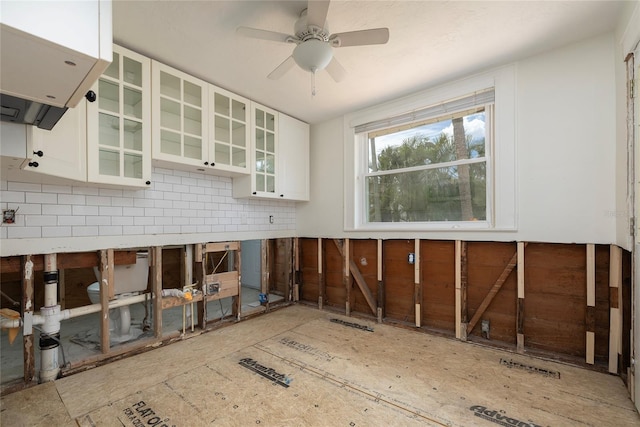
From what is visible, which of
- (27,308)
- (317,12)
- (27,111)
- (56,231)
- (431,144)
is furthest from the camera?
(431,144)

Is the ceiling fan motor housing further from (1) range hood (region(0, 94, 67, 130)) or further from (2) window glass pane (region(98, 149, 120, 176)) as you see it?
(2) window glass pane (region(98, 149, 120, 176))

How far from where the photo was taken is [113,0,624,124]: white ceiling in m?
1.98

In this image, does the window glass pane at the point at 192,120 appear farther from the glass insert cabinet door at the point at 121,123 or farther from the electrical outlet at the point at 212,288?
the electrical outlet at the point at 212,288

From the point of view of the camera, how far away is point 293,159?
4039 millimetres

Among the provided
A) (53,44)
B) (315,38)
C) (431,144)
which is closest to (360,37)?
(315,38)

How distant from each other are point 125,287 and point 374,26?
127 inches

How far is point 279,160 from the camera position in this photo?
384cm

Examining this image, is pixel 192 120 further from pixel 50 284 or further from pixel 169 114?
pixel 50 284

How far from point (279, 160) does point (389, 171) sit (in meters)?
1.47

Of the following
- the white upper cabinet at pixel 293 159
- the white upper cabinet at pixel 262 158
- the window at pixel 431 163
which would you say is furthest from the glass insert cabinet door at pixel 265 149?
the window at pixel 431 163

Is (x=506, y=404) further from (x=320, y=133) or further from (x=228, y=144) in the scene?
(x=320, y=133)

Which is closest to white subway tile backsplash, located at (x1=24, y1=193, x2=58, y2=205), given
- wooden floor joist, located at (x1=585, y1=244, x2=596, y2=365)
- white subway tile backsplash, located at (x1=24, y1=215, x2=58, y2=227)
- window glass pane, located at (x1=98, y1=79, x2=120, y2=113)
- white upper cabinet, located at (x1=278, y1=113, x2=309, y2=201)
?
white subway tile backsplash, located at (x1=24, y1=215, x2=58, y2=227)

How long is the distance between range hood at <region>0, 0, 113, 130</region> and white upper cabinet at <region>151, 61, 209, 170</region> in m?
1.58

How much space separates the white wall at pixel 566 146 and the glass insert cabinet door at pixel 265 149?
2451 millimetres
